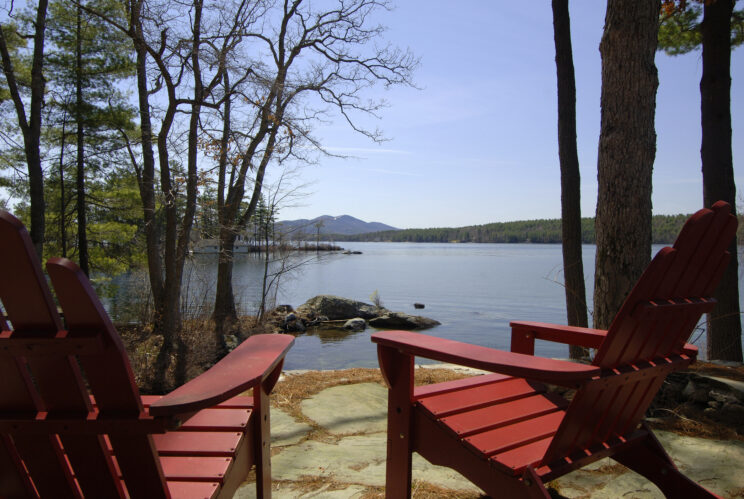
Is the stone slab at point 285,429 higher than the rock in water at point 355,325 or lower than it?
higher

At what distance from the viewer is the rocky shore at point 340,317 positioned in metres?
15.0

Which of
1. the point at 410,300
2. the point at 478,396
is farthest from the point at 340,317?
the point at 478,396

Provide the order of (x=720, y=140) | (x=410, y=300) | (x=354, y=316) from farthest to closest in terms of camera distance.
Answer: (x=410, y=300) → (x=354, y=316) → (x=720, y=140)

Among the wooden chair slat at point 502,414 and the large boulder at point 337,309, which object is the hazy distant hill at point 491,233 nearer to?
the large boulder at point 337,309

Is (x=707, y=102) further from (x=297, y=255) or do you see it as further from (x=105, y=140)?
(x=105, y=140)

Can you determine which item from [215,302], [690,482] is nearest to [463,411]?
[690,482]

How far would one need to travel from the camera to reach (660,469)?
1561mm

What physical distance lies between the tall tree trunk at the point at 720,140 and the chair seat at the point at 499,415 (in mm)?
4926

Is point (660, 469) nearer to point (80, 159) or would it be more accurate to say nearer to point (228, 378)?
point (228, 378)

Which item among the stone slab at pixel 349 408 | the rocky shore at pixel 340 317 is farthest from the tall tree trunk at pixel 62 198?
the stone slab at pixel 349 408

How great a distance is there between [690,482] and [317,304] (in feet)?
53.1

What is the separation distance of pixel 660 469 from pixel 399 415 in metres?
0.90

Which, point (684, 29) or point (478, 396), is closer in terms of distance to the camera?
point (478, 396)

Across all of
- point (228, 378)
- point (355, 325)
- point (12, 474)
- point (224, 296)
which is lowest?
point (355, 325)
